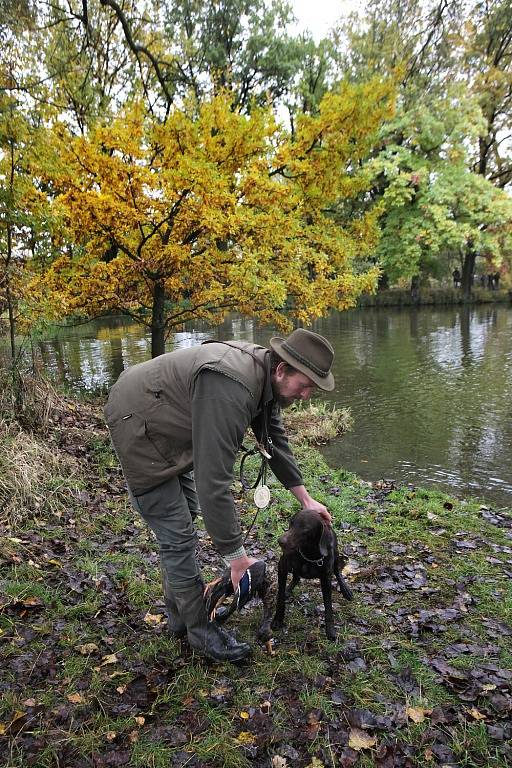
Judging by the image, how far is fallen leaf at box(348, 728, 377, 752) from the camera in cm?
233

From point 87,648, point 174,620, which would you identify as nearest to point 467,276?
point 174,620

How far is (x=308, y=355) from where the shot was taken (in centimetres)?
236

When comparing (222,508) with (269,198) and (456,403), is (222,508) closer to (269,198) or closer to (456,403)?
(269,198)

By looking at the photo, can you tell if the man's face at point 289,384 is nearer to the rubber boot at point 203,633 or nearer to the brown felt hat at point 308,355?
the brown felt hat at point 308,355

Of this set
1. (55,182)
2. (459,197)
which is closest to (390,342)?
(459,197)

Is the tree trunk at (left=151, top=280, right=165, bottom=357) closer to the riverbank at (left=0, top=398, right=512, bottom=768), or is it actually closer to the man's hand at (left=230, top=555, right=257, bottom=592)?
the riverbank at (left=0, top=398, right=512, bottom=768)

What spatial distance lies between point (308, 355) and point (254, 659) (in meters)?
1.96

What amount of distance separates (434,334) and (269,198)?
15152mm

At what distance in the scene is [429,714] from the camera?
2.50 meters

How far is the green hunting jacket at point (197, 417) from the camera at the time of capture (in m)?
2.19

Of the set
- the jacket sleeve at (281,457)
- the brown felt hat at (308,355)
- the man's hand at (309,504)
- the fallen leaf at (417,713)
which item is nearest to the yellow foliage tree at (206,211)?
the jacket sleeve at (281,457)

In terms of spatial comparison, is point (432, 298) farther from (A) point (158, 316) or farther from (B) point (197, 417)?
(B) point (197, 417)

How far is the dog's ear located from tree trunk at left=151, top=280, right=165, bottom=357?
20.7 feet

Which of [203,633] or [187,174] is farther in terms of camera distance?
[187,174]
